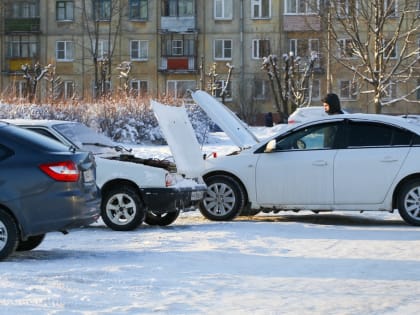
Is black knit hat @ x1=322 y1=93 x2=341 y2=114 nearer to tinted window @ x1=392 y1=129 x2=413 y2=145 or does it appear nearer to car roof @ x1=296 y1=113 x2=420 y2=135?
car roof @ x1=296 y1=113 x2=420 y2=135

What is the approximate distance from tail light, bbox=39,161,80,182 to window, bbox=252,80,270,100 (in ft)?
185

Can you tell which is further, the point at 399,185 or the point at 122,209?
the point at 399,185

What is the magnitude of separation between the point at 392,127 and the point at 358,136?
486mm

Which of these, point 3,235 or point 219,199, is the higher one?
point 219,199

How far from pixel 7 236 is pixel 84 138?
525 centimetres

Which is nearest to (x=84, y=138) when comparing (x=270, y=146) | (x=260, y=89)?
(x=270, y=146)

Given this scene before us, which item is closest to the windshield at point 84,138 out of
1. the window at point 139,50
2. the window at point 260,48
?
the window at point 260,48

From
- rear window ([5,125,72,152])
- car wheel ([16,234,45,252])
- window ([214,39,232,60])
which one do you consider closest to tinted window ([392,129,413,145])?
rear window ([5,125,72,152])

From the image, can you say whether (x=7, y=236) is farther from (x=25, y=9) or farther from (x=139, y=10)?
(x=25, y=9)

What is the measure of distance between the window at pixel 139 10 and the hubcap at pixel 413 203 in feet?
184

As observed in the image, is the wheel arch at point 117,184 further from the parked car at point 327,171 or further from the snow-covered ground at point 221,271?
the parked car at point 327,171

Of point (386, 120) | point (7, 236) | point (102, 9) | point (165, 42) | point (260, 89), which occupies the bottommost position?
point (7, 236)

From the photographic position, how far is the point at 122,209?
1311 cm

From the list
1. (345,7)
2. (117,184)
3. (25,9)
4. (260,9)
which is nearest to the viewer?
(117,184)
